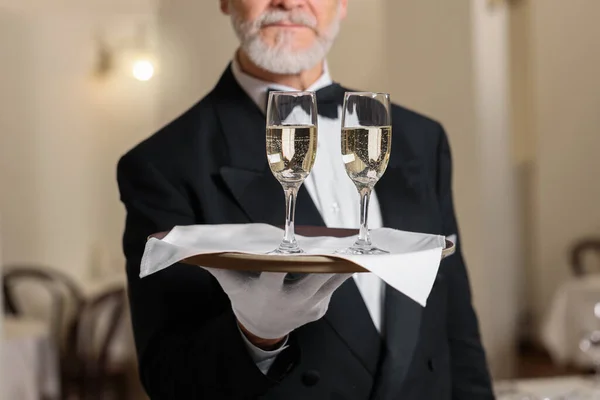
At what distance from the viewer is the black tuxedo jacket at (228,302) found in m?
1.54

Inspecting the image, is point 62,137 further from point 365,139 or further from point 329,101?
point 365,139

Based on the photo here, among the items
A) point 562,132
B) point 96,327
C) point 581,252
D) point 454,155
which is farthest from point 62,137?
point 581,252

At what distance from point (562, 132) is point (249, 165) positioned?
533cm

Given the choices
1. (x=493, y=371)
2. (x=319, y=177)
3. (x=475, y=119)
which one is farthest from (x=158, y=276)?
(x=493, y=371)

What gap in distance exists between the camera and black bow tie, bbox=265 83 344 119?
73.2 inches

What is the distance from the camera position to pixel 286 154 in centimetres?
132

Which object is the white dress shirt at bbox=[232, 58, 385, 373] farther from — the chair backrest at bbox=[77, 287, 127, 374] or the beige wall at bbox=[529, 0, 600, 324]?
the beige wall at bbox=[529, 0, 600, 324]

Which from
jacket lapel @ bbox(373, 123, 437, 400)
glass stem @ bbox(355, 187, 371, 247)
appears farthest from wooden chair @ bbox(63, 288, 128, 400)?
glass stem @ bbox(355, 187, 371, 247)

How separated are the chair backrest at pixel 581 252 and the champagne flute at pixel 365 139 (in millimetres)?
5253

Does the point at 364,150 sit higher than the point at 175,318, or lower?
higher

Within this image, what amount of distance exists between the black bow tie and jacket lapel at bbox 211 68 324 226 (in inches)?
5.4

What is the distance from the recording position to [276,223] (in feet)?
5.60

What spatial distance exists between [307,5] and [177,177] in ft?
1.46

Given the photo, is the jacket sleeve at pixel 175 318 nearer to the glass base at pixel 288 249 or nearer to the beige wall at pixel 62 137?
the glass base at pixel 288 249
